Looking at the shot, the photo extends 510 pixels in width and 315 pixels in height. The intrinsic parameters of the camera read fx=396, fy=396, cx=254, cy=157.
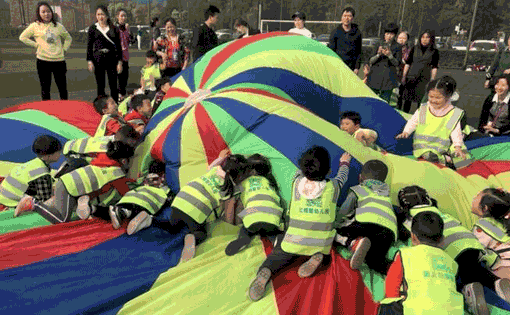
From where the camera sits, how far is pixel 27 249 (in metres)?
2.53

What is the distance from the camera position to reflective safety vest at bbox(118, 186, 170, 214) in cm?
276

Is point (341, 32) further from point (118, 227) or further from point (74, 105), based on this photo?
point (118, 227)

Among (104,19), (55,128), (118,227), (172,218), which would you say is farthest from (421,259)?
(104,19)

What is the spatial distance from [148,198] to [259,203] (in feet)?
2.86

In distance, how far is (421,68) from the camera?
18.8 feet

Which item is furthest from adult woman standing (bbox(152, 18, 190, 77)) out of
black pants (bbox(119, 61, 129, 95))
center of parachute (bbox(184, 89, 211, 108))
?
center of parachute (bbox(184, 89, 211, 108))

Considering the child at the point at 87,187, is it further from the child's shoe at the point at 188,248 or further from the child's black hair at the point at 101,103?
the child's black hair at the point at 101,103

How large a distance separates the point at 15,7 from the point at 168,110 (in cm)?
4588

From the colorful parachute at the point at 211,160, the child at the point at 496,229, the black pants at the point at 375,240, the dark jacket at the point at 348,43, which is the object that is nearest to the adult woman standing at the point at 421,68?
the dark jacket at the point at 348,43

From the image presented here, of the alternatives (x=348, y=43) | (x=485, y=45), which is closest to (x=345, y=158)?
(x=348, y=43)

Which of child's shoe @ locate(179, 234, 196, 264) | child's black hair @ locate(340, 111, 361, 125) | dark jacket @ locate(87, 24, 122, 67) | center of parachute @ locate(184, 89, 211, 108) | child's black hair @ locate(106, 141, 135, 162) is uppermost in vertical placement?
dark jacket @ locate(87, 24, 122, 67)

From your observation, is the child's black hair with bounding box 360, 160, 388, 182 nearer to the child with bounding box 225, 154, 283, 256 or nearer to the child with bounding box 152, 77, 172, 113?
the child with bounding box 225, 154, 283, 256

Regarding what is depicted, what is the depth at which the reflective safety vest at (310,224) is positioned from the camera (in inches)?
88.1

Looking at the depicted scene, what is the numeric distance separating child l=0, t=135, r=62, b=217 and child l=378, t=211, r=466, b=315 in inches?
99.5
